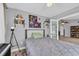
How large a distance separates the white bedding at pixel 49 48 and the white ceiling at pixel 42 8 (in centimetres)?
31

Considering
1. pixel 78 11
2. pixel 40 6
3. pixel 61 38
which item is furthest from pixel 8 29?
pixel 78 11

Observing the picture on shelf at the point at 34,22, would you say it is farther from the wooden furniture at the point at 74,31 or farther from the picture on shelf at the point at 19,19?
the wooden furniture at the point at 74,31

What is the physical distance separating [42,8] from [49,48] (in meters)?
0.45

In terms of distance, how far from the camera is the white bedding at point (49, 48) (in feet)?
4.13

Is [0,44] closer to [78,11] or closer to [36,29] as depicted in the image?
[36,29]

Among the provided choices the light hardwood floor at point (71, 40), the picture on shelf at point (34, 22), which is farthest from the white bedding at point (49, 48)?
the picture on shelf at point (34, 22)

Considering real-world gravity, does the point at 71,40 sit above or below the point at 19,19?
below

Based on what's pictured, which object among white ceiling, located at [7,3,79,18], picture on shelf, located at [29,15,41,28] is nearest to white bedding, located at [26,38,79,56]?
picture on shelf, located at [29,15,41,28]

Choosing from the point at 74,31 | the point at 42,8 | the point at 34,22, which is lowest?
the point at 74,31

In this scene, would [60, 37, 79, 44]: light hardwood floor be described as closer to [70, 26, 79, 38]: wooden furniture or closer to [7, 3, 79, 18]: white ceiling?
[70, 26, 79, 38]: wooden furniture

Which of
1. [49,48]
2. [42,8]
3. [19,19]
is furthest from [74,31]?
[19,19]

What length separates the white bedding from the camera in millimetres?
1259

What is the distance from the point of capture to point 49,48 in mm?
1316

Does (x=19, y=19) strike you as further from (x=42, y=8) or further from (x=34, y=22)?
(x=42, y=8)
